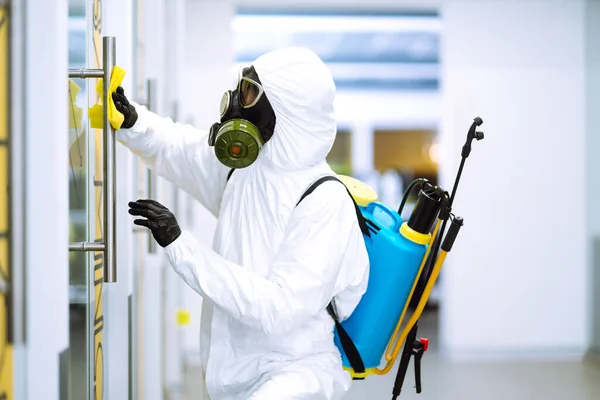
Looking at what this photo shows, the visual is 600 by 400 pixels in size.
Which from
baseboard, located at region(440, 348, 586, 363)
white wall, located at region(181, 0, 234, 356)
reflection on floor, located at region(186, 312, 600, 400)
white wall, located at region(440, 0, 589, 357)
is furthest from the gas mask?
baseboard, located at region(440, 348, 586, 363)

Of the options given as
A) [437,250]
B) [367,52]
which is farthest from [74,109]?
[367,52]

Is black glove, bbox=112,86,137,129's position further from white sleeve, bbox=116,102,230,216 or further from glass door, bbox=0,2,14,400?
glass door, bbox=0,2,14,400

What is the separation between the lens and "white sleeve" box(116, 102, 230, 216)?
1900 mm

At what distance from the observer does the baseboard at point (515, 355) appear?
4.79 m

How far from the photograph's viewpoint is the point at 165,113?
121 inches

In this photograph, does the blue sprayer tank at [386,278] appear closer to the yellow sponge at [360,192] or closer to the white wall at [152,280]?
the yellow sponge at [360,192]

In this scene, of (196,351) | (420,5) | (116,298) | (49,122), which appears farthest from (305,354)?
(420,5)

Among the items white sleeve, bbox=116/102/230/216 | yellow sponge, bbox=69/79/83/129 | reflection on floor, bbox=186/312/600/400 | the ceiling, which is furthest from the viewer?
the ceiling

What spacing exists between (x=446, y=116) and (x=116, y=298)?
3483mm

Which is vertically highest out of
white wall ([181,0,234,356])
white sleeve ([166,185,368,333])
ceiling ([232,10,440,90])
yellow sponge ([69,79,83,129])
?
ceiling ([232,10,440,90])

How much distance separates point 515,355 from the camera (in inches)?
193

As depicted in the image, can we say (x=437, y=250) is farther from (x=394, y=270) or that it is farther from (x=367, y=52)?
(x=367, y=52)

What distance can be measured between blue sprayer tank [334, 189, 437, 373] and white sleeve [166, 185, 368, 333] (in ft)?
→ 0.32

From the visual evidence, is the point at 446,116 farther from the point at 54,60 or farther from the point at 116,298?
the point at 54,60
